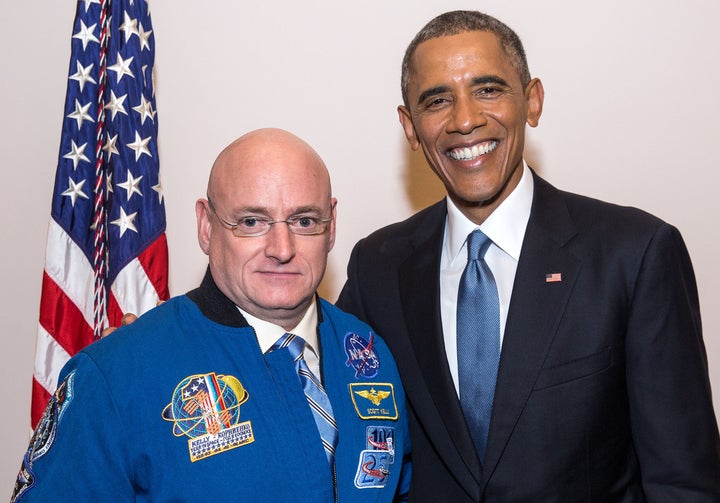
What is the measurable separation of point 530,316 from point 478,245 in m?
0.27

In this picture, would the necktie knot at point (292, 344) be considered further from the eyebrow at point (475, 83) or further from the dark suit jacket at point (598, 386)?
the eyebrow at point (475, 83)

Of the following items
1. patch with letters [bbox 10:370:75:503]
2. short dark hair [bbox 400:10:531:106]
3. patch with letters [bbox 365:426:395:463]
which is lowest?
patch with letters [bbox 365:426:395:463]

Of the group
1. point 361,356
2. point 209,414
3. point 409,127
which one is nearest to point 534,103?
point 409,127

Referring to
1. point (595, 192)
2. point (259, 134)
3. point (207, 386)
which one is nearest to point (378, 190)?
point (595, 192)

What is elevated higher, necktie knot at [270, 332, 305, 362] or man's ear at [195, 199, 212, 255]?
man's ear at [195, 199, 212, 255]

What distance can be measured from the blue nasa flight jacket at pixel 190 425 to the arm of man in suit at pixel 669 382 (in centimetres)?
71

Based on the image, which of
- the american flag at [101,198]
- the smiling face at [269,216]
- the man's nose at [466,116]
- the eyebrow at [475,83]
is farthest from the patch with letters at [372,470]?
the american flag at [101,198]

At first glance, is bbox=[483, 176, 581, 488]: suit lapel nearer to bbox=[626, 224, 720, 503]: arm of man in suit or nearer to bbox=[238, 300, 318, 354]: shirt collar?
bbox=[626, 224, 720, 503]: arm of man in suit

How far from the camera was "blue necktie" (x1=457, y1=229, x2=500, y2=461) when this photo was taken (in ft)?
6.96

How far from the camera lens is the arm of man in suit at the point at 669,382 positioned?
Answer: 79.8 inches

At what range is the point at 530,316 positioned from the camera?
2098mm

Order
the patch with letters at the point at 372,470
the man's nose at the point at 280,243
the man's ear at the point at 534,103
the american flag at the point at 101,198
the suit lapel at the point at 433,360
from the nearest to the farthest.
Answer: the man's nose at the point at 280,243, the patch with letters at the point at 372,470, the suit lapel at the point at 433,360, the man's ear at the point at 534,103, the american flag at the point at 101,198

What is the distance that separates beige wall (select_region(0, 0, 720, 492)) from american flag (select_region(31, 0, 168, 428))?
15.0 inches

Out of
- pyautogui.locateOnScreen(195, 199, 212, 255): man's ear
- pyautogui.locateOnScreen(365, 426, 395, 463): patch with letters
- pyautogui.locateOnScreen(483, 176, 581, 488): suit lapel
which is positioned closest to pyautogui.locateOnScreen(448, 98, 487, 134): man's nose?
pyautogui.locateOnScreen(483, 176, 581, 488): suit lapel
